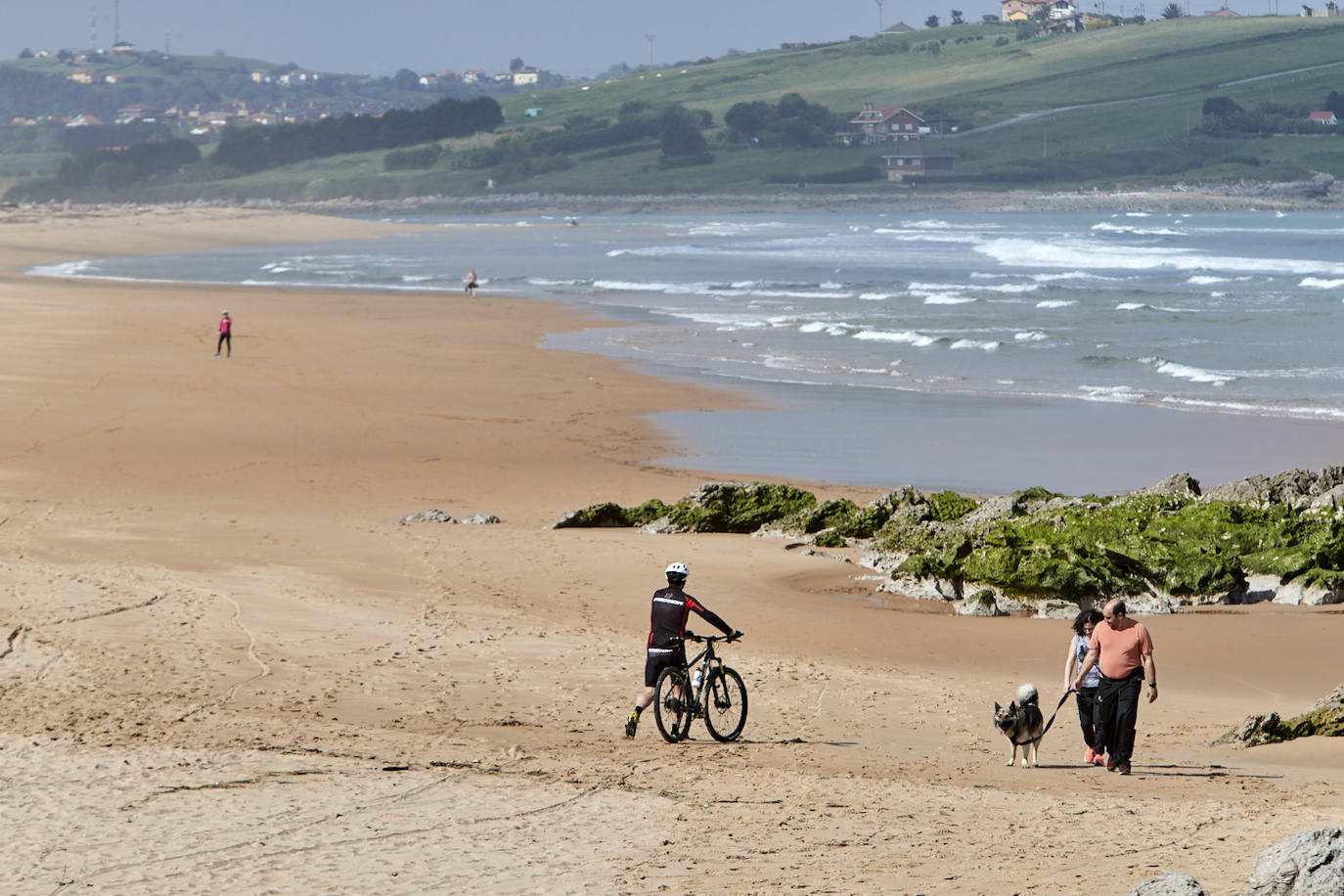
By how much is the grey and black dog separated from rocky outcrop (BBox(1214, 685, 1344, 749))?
5.32 ft

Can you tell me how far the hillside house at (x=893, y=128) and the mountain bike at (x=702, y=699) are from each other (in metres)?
176


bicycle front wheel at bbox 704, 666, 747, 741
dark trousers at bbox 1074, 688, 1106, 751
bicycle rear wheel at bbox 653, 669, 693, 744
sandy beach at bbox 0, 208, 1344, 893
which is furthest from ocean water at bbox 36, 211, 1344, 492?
bicycle rear wheel at bbox 653, 669, 693, 744

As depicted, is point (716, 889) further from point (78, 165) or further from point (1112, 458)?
point (78, 165)

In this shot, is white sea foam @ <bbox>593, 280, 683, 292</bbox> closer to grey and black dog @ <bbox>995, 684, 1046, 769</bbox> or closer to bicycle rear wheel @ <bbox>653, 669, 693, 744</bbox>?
bicycle rear wheel @ <bbox>653, 669, 693, 744</bbox>

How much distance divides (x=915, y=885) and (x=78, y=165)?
18373cm

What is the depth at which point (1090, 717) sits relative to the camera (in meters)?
9.39

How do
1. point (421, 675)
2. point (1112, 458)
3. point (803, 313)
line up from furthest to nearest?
point (803, 313), point (1112, 458), point (421, 675)

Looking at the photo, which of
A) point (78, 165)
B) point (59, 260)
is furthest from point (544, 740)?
point (78, 165)

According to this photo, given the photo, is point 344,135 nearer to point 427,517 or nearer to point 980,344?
point 980,344

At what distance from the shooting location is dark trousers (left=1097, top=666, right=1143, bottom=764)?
29.5 feet

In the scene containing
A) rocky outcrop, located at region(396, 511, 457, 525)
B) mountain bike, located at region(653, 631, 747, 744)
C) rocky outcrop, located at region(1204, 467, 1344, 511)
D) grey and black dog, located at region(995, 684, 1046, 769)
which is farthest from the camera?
rocky outcrop, located at region(396, 511, 457, 525)

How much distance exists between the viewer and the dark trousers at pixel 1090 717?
30.3ft

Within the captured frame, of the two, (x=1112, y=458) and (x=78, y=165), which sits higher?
(x=78, y=165)

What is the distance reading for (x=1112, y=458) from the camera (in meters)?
21.9
